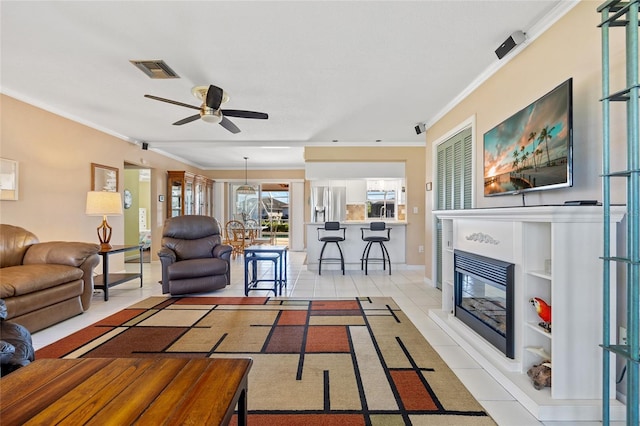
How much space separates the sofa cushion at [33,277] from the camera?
2.52 m

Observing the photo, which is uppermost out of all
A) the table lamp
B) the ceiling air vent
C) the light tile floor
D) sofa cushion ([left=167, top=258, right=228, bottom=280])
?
the ceiling air vent

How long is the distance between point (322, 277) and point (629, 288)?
4.25 metres

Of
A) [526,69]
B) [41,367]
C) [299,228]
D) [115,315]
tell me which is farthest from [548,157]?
[299,228]

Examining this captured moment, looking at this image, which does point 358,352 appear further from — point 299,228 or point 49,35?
point 299,228

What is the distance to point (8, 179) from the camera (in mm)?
3545

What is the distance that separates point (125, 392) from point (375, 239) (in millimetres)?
4658

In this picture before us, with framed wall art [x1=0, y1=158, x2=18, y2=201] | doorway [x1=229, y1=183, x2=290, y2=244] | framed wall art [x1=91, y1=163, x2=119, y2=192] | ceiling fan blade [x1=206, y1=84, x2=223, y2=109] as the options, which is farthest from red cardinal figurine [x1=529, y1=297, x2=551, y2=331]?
doorway [x1=229, y1=183, x2=290, y2=244]

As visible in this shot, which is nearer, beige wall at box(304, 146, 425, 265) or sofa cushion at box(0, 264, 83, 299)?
sofa cushion at box(0, 264, 83, 299)

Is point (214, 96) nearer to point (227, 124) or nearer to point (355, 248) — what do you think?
point (227, 124)

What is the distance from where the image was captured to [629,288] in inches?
52.2

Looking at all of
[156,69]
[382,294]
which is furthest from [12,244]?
[382,294]

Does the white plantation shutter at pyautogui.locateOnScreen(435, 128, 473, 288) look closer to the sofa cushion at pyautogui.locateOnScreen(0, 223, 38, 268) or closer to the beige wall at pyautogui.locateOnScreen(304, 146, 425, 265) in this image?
the beige wall at pyautogui.locateOnScreen(304, 146, 425, 265)

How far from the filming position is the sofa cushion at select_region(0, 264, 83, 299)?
2516mm

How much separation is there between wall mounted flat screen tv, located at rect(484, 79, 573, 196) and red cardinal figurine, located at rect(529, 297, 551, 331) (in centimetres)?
72
